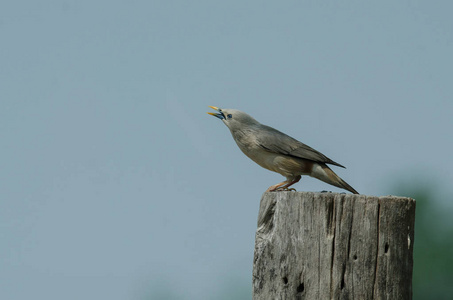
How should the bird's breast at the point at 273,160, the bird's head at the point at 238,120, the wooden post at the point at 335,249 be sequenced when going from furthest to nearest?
the bird's head at the point at 238,120 → the bird's breast at the point at 273,160 → the wooden post at the point at 335,249

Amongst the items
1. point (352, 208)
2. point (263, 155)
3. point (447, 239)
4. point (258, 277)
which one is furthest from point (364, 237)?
point (447, 239)

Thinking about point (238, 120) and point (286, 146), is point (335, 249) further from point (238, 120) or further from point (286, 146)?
point (238, 120)

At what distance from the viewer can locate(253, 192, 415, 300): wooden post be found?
13.6 feet

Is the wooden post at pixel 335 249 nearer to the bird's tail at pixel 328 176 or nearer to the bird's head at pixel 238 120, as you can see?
the bird's tail at pixel 328 176

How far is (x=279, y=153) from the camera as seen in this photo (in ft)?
22.4

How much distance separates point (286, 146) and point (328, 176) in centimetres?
58

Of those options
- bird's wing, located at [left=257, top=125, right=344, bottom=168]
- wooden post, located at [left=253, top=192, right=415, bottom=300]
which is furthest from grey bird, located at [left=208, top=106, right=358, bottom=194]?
wooden post, located at [left=253, top=192, right=415, bottom=300]

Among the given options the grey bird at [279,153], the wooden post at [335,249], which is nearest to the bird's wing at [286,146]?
the grey bird at [279,153]

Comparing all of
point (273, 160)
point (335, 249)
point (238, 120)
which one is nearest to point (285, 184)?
point (273, 160)

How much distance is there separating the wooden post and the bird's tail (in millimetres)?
2144

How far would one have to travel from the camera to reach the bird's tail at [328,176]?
6.50 m

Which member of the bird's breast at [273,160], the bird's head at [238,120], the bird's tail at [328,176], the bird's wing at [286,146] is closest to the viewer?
the bird's tail at [328,176]

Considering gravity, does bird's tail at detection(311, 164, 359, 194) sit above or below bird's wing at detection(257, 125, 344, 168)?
below

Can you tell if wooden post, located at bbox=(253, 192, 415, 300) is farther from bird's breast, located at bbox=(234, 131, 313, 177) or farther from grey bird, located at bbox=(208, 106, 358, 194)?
bird's breast, located at bbox=(234, 131, 313, 177)
